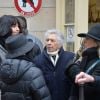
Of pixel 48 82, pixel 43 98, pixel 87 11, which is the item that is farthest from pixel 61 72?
pixel 87 11

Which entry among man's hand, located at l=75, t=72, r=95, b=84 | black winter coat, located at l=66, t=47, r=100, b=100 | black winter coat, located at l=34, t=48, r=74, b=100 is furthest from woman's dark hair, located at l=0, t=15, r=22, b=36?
man's hand, located at l=75, t=72, r=95, b=84

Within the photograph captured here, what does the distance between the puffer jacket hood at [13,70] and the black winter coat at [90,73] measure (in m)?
0.58

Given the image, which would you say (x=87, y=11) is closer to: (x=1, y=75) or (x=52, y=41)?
(x=52, y=41)

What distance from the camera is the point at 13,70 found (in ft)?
16.4

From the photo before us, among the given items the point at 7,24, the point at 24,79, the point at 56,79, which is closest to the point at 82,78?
the point at 24,79

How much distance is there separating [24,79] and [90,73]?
0.86 metres

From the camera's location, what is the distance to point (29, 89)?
16.4ft

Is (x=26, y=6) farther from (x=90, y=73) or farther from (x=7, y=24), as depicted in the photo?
(x=90, y=73)

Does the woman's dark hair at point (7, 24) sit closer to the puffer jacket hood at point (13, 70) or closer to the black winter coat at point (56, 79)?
the black winter coat at point (56, 79)

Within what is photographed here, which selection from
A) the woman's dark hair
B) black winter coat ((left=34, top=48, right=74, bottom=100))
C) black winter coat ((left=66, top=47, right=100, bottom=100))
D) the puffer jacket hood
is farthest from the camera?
the woman's dark hair

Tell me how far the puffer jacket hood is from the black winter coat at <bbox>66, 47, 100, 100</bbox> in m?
0.58

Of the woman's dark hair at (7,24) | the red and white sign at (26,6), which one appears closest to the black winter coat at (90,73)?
the woman's dark hair at (7,24)

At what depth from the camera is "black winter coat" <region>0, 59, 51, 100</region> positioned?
196 inches

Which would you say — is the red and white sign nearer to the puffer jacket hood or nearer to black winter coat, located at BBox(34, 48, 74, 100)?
black winter coat, located at BBox(34, 48, 74, 100)
